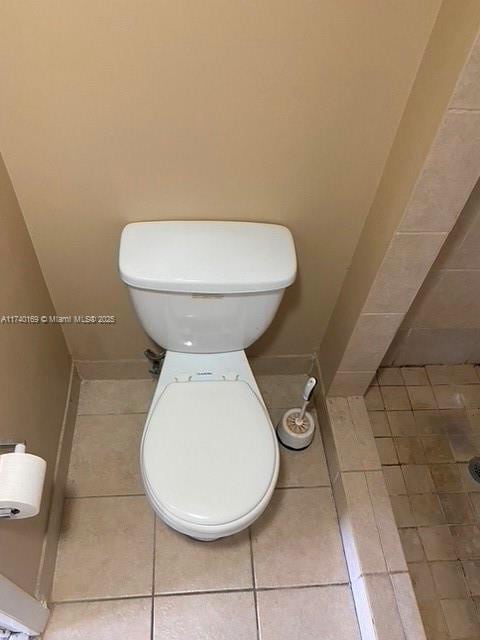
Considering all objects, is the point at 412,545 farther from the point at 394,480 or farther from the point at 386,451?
the point at 386,451

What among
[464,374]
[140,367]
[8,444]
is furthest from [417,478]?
[8,444]

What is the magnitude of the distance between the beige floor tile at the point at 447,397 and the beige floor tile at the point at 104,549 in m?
1.13

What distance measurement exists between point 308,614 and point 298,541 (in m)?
0.19

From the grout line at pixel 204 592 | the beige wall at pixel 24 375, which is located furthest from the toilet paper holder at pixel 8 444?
the grout line at pixel 204 592

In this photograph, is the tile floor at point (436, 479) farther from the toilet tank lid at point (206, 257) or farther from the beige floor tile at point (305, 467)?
the toilet tank lid at point (206, 257)

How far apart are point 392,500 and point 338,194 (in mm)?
1010

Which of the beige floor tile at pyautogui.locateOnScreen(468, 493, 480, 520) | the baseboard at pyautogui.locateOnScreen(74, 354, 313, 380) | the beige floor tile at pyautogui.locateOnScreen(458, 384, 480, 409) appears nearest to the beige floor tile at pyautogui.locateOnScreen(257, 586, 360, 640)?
the beige floor tile at pyautogui.locateOnScreen(468, 493, 480, 520)

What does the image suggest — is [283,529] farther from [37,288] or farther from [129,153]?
[129,153]

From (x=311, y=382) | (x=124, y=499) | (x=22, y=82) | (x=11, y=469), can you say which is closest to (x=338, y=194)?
(x=311, y=382)

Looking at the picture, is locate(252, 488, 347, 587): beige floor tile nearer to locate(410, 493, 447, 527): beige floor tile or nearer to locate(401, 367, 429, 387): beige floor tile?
locate(410, 493, 447, 527): beige floor tile

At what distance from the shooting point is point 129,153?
3.55 feet

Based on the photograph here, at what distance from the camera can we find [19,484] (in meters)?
0.91

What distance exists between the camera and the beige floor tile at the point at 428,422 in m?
1.72

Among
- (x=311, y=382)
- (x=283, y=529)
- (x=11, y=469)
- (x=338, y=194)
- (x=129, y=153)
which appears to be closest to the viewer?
(x=11, y=469)
